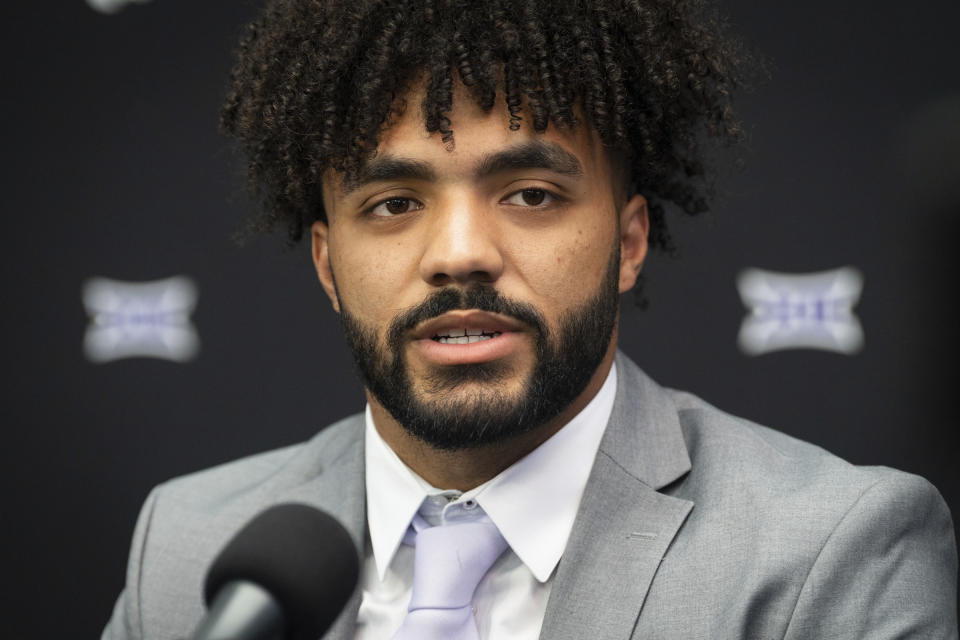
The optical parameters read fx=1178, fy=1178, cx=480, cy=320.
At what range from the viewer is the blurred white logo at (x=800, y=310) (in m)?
2.38

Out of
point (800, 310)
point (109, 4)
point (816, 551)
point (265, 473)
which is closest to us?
point (816, 551)

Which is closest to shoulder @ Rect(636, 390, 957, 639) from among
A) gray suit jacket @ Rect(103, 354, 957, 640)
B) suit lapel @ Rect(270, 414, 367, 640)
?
gray suit jacket @ Rect(103, 354, 957, 640)

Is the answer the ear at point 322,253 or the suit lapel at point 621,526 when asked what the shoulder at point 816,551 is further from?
the ear at point 322,253

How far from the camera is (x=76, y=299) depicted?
2.61 m

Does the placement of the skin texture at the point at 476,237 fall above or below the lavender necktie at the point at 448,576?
above

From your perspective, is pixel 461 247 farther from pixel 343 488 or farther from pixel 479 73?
pixel 343 488

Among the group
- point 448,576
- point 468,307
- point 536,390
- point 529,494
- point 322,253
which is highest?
point 322,253

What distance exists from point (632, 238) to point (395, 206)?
17.3 inches

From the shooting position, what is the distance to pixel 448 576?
171 centimetres

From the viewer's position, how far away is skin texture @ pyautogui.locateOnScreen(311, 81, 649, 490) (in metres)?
1.70

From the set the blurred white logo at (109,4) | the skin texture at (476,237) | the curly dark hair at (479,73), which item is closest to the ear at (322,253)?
the curly dark hair at (479,73)

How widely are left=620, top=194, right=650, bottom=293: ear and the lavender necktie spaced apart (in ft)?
1.61

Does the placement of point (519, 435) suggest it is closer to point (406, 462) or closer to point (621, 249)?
point (406, 462)

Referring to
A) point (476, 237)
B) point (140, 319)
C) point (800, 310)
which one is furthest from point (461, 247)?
point (140, 319)
